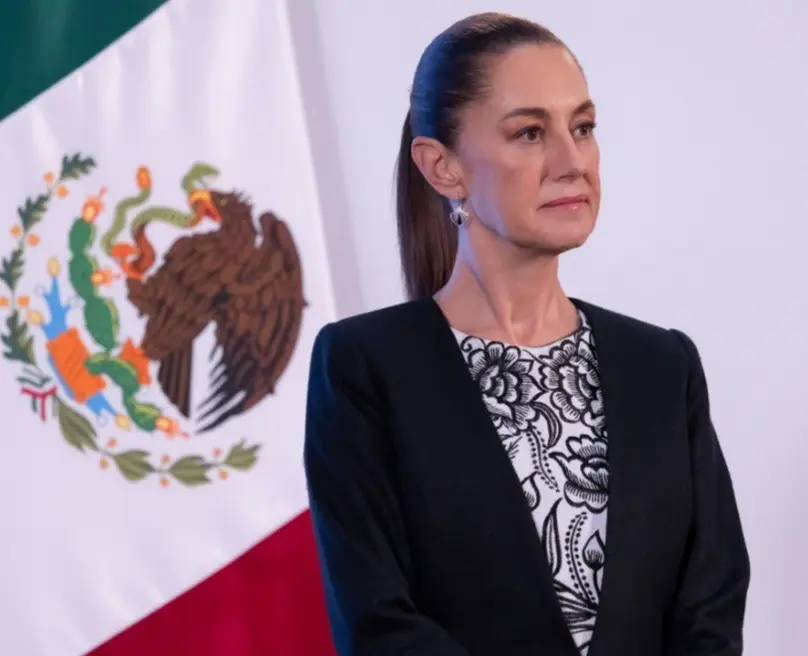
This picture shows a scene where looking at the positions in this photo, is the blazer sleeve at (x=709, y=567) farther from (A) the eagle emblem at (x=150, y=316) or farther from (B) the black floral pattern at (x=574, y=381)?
(A) the eagle emblem at (x=150, y=316)

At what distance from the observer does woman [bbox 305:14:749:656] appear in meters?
1.16

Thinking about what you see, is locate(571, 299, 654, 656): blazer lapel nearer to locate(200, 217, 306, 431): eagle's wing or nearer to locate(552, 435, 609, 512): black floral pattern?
locate(552, 435, 609, 512): black floral pattern

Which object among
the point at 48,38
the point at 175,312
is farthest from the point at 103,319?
the point at 48,38

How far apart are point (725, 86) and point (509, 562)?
119 cm

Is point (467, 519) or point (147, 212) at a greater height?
point (147, 212)

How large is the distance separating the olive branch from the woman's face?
3.15ft

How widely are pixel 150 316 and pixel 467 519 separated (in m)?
1.01

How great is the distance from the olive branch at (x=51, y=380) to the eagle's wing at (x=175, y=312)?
99mm

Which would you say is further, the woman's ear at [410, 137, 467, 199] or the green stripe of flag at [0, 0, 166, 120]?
the green stripe of flag at [0, 0, 166, 120]

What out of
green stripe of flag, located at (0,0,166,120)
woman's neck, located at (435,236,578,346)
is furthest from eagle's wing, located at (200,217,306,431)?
woman's neck, located at (435,236,578,346)

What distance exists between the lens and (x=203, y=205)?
2070 mm

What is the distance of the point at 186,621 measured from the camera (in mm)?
2025

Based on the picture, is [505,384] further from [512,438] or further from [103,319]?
[103,319]

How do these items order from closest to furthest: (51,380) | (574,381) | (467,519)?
1. (467,519)
2. (574,381)
3. (51,380)
